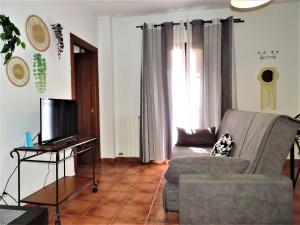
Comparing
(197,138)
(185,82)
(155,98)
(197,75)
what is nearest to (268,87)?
(197,75)

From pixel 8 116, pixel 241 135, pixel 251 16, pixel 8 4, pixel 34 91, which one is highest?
pixel 251 16

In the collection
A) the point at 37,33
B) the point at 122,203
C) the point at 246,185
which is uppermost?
the point at 37,33

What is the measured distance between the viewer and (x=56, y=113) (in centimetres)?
279

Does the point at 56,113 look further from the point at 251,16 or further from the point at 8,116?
the point at 251,16

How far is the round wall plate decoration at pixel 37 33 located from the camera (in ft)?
9.33

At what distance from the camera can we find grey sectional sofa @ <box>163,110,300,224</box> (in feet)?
5.79

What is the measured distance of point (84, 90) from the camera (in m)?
4.59

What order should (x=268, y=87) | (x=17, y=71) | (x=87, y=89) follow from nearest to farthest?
1. (x=17, y=71)
2. (x=268, y=87)
3. (x=87, y=89)

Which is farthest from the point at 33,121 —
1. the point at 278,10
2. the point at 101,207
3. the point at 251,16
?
the point at 278,10

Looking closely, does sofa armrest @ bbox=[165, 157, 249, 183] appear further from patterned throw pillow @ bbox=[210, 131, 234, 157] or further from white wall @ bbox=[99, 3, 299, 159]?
white wall @ bbox=[99, 3, 299, 159]

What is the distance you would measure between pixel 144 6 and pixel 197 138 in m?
2.22

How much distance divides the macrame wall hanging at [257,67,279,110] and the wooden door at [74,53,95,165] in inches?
113

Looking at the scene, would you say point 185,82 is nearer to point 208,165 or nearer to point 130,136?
point 130,136

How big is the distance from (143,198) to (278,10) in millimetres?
3602
